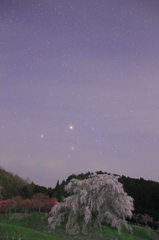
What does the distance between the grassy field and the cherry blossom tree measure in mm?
2636

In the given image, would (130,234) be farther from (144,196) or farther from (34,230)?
(144,196)

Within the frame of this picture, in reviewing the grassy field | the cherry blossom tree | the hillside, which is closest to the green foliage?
the hillside

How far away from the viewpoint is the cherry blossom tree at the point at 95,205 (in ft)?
105

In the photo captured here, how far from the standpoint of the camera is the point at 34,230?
1273 inches

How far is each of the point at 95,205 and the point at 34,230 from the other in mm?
8915

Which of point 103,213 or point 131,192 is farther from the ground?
point 131,192

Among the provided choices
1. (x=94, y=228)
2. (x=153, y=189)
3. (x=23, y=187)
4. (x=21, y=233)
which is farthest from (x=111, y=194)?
(x=23, y=187)

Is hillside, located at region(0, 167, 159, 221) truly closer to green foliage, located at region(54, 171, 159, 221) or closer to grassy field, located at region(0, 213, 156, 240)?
green foliage, located at region(54, 171, 159, 221)

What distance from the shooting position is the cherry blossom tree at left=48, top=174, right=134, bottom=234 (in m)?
32.1

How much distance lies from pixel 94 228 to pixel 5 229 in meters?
12.3

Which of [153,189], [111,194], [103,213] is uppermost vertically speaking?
[153,189]

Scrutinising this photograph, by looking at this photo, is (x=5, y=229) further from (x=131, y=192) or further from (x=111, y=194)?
(x=131, y=192)

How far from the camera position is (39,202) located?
152 feet

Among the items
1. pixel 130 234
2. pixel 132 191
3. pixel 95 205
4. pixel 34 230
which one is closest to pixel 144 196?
pixel 132 191
